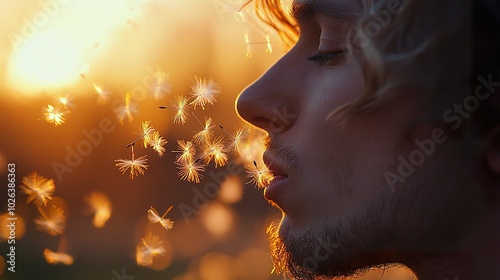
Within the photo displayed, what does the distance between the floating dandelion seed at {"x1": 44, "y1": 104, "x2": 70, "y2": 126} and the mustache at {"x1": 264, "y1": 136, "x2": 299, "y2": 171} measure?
0.67 meters

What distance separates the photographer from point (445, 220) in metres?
Answer: 1.86

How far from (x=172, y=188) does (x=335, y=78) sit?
106cm

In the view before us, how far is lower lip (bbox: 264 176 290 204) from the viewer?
6.50ft

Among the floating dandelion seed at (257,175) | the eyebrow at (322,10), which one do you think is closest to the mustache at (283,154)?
the floating dandelion seed at (257,175)

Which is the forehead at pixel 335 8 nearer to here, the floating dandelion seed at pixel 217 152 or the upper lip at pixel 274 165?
the upper lip at pixel 274 165

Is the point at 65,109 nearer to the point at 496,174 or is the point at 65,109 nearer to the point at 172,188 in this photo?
the point at 172,188

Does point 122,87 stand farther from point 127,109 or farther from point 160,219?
point 160,219

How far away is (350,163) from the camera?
1905 millimetres

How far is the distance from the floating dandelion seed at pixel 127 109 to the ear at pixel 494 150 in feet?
3.56

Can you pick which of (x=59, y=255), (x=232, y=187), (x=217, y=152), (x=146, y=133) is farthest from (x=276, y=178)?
(x=59, y=255)

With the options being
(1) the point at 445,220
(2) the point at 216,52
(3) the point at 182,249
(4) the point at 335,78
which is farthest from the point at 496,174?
(3) the point at 182,249

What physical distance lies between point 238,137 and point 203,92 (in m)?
0.21

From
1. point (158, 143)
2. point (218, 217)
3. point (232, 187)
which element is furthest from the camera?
point (218, 217)

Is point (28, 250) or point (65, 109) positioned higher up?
point (28, 250)
